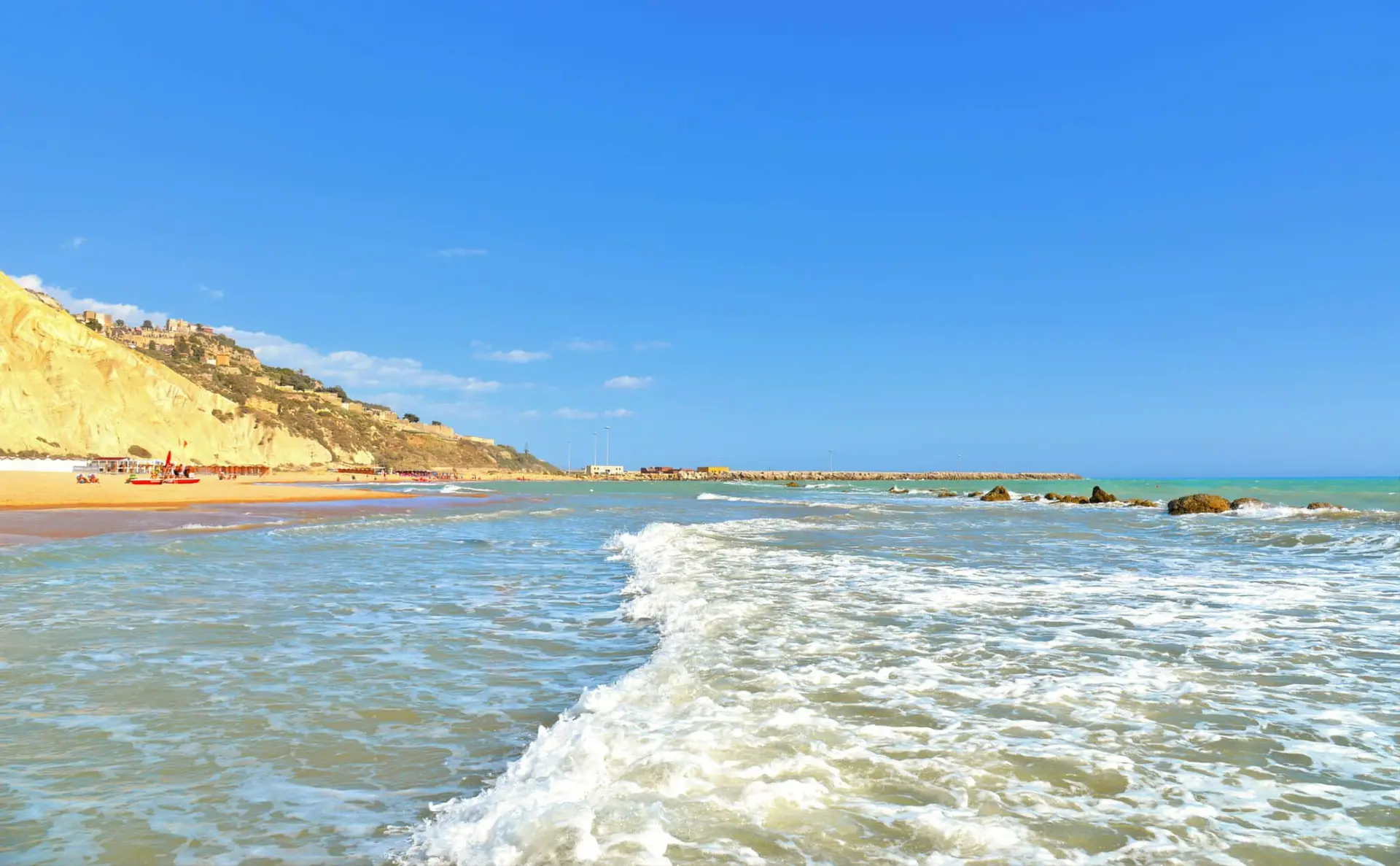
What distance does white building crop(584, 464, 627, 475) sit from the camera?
164 m

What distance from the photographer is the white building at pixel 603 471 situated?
16375 cm

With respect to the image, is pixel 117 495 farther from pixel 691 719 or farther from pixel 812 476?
pixel 812 476

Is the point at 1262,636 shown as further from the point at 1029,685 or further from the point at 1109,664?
the point at 1029,685

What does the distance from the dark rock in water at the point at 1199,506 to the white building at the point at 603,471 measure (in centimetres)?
13351

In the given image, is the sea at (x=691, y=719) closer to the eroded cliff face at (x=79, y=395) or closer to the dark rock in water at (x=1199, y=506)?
the dark rock in water at (x=1199, y=506)

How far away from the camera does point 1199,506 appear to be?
33.2 meters

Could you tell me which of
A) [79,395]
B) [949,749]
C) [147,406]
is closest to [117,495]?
[949,749]

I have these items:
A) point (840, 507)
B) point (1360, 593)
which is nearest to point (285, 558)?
point (1360, 593)

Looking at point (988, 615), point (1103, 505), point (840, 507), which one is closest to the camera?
point (988, 615)

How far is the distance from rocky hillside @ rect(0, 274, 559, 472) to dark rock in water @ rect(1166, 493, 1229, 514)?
70.9 meters

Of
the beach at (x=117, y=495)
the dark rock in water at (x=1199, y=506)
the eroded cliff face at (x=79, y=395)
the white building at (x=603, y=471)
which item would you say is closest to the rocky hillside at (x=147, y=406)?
the eroded cliff face at (x=79, y=395)

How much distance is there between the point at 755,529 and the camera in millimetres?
22578

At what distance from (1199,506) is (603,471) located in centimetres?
14107

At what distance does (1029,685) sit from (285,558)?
12.6 m
